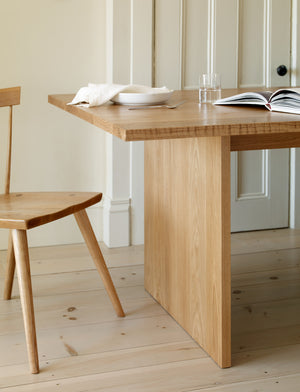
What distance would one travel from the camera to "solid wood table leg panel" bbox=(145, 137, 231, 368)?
1829mm

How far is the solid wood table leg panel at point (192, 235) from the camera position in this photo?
1.83 metres

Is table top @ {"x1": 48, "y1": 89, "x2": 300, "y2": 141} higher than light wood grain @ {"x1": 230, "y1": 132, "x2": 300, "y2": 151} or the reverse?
higher

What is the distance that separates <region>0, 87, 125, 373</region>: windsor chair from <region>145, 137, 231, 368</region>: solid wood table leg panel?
24 centimetres

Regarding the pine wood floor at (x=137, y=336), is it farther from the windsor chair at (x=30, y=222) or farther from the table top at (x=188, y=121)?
the table top at (x=188, y=121)

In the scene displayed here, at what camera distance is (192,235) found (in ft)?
6.66

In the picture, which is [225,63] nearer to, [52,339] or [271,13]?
[271,13]

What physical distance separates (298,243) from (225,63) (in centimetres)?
99

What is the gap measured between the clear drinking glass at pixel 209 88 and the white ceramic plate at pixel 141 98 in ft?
0.41

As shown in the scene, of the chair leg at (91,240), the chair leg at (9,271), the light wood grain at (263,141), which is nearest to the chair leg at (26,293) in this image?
the chair leg at (91,240)

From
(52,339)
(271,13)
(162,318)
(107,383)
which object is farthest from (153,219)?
(271,13)

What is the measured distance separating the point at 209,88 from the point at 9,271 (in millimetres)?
1006

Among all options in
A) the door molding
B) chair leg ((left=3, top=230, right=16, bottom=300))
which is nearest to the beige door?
the door molding

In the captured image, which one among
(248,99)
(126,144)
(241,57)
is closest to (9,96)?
(126,144)

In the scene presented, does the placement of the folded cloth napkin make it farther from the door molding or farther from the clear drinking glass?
the door molding
